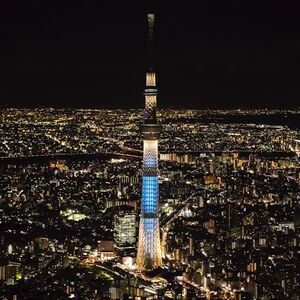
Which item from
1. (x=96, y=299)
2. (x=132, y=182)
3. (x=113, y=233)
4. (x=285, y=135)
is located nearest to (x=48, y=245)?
(x=113, y=233)

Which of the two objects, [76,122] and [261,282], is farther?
[76,122]

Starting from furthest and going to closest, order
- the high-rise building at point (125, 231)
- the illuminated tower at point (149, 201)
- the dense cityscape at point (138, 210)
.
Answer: the high-rise building at point (125, 231), the illuminated tower at point (149, 201), the dense cityscape at point (138, 210)

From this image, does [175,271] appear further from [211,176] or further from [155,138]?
[211,176]

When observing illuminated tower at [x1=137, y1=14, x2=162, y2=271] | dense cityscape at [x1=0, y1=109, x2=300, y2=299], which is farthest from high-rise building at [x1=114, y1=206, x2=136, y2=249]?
illuminated tower at [x1=137, y1=14, x2=162, y2=271]

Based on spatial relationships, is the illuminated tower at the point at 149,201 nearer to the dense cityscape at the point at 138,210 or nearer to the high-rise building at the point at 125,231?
the dense cityscape at the point at 138,210

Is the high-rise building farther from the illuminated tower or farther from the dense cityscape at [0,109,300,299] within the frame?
the illuminated tower

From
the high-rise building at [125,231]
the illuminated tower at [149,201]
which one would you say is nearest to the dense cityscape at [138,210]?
the high-rise building at [125,231]

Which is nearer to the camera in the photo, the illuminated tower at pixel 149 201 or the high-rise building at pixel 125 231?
the illuminated tower at pixel 149 201
